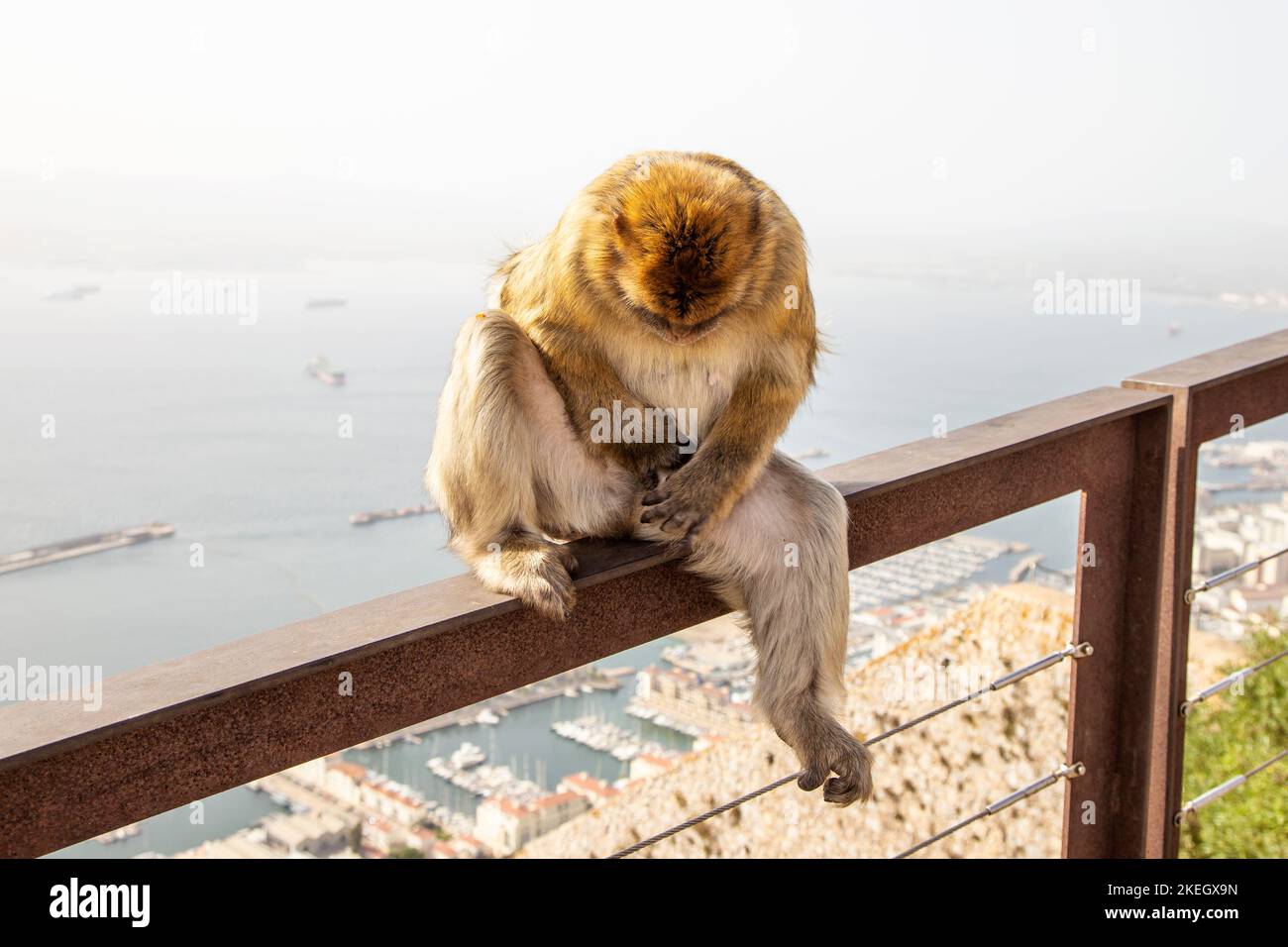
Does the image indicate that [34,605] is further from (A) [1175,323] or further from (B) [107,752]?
(A) [1175,323]

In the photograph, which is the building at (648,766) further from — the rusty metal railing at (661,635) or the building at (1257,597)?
the rusty metal railing at (661,635)

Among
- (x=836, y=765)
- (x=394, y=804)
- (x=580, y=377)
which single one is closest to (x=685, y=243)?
(x=580, y=377)

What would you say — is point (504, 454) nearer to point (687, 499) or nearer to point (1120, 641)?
point (687, 499)

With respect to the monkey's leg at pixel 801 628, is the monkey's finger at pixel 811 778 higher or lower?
lower

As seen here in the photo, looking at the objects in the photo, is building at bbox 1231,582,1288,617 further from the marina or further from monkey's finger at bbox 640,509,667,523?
monkey's finger at bbox 640,509,667,523

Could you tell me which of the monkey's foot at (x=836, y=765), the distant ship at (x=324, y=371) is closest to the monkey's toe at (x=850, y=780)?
the monkey's foot at (x=836, y=765)

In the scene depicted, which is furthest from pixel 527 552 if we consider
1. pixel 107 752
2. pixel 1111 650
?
pixel 1111 650
